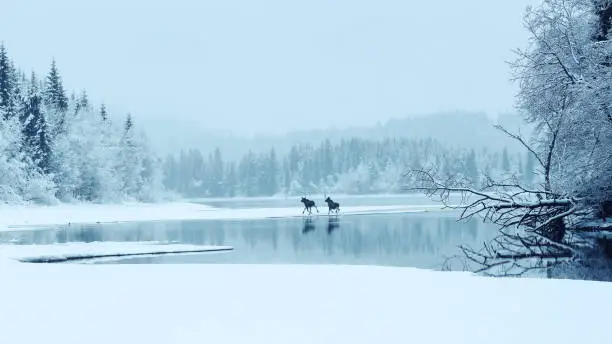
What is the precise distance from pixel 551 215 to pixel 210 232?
56.5 feet

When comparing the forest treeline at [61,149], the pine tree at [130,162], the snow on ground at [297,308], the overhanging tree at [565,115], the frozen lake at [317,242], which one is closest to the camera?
the snow on ground at [297,308]

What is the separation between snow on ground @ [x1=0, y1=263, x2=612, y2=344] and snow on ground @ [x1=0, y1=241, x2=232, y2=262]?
5173 mm

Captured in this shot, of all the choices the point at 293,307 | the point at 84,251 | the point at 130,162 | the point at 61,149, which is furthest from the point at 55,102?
the point at 293,307

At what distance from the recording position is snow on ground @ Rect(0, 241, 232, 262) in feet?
65.1

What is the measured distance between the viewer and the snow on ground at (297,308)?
828 centimetres

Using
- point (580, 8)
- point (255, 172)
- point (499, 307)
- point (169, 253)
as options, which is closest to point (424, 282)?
point (499, 307)

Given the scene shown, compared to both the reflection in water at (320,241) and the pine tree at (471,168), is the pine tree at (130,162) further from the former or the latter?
the pine tree at (471,168)

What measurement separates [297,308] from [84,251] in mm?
13680

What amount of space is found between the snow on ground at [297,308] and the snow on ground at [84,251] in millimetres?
5173

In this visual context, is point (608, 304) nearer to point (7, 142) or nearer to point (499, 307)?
point (499, 307)

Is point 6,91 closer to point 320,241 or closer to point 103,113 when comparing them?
point 103,113

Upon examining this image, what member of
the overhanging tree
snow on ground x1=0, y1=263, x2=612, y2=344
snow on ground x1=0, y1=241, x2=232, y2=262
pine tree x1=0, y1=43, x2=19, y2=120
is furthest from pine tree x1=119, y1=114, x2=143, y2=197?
snow on ground x1=0, y1=263, x2=612, y2=344

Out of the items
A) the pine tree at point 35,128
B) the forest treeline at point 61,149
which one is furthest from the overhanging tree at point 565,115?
the pine tree at point 35,128

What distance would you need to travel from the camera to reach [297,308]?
33.4 ft
